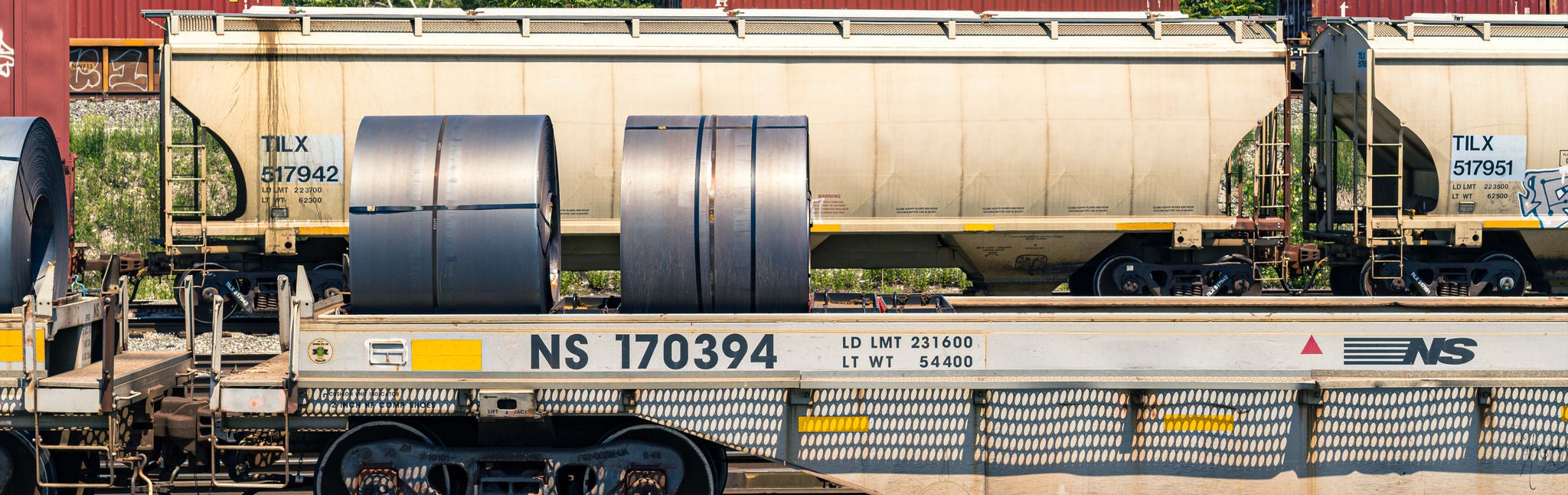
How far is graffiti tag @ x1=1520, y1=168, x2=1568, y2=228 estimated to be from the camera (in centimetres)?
1395

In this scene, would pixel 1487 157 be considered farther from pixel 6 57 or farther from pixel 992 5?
pixel 6 57

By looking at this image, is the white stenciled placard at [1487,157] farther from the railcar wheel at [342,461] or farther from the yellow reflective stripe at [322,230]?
the yellow reflective stripe at [322,230]

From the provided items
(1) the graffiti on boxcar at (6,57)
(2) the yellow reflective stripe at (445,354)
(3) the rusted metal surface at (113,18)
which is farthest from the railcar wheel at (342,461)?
(3) the rusted metal surface at (113,18)

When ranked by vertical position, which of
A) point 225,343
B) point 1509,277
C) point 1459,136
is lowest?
point 225,343

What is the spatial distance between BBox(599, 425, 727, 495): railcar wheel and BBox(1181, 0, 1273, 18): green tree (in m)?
27.0

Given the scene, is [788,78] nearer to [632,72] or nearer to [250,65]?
[632,72]

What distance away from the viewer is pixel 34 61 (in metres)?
16.1

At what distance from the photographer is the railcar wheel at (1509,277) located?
1453cm

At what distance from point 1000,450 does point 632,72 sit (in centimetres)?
777

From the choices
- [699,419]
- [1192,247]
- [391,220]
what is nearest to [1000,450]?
[699,419]

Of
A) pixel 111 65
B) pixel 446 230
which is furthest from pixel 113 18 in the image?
pixel 446 230

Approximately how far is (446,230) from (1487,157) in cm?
1211

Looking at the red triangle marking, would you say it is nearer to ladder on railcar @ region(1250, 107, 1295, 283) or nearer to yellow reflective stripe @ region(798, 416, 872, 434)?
yellow reflective stripe @ region(798, 416, 872, 434)

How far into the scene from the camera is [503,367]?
6.44m
